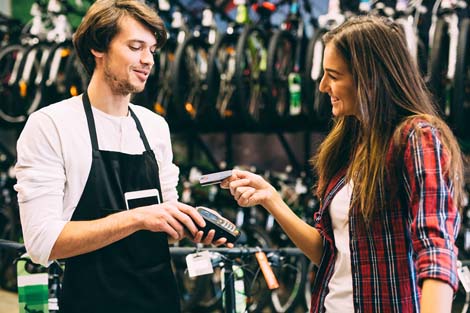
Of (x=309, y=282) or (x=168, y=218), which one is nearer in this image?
(x=168, y=218)

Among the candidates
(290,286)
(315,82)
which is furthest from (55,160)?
(290,286)

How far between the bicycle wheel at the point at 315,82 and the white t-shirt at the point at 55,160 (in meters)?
3.11

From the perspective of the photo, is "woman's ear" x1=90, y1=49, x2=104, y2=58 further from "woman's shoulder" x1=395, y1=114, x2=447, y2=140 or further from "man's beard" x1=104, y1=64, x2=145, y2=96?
"woman's shoulder" x1=395, y1=114, x2=447, y2=140

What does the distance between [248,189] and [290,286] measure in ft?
11.2

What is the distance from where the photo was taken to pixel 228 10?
806cm

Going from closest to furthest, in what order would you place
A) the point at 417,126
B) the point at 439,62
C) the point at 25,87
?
the point at 417,126 → the point at 439,62 → the point at 25,87

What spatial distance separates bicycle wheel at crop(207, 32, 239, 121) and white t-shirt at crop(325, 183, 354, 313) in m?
3.68

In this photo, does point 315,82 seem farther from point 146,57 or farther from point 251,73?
point 146,57

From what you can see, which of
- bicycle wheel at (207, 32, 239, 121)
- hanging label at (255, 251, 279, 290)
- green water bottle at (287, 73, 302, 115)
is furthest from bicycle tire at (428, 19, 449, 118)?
hanging label at (255, 251, 279, 290)

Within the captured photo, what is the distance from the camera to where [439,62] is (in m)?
4.32

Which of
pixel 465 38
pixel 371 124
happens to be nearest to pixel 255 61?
pixel 465 38

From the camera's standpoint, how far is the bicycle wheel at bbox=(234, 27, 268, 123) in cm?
495

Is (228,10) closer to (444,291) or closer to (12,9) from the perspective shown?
(12,9)

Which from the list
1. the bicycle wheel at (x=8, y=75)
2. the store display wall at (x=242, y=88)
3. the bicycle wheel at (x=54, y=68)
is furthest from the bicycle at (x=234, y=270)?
the bicycle wheel at (x=8, y=75)
